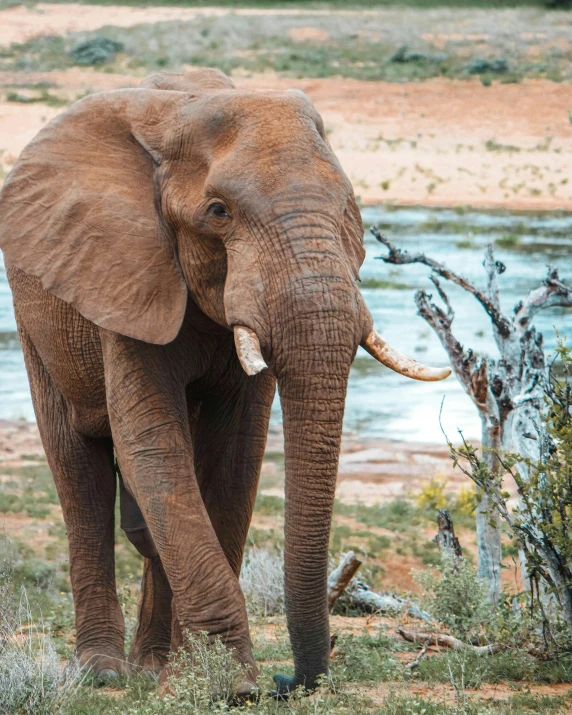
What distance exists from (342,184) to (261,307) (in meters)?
0.67

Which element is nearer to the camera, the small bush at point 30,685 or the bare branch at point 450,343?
the small bush at point 30,685

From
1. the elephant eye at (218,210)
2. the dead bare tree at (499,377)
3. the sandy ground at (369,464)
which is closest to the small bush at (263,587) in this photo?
the dead bare tree at (499,377)

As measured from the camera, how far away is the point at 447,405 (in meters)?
18.4

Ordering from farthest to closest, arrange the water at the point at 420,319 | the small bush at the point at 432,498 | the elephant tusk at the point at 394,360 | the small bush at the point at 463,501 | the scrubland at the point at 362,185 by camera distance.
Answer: the water at the point at 420,319, the small bush at the point at 432,498, the small bush at the point at 463,501, the scrubland at the point at 362,185, the elephant tusk at the point at 394,360

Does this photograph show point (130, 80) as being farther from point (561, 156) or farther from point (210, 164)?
point (210, 164)

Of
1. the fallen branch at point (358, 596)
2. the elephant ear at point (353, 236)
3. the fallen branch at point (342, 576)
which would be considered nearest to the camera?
the elephant ear at point (353, 236)

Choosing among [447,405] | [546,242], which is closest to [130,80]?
[546,242]

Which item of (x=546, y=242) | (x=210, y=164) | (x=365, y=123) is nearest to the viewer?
(x=210, y=164)

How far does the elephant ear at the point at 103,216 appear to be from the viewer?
5.82 m

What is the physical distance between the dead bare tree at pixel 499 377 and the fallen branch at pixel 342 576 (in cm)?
86

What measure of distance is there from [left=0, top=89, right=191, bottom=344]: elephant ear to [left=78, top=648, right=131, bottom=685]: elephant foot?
2166 mm

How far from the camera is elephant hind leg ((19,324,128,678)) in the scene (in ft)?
23.2

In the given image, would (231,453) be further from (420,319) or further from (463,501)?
(420,319)

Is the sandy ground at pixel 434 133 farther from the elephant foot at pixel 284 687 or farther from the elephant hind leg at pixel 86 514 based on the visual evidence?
the elephant foot at pixel 284 687
